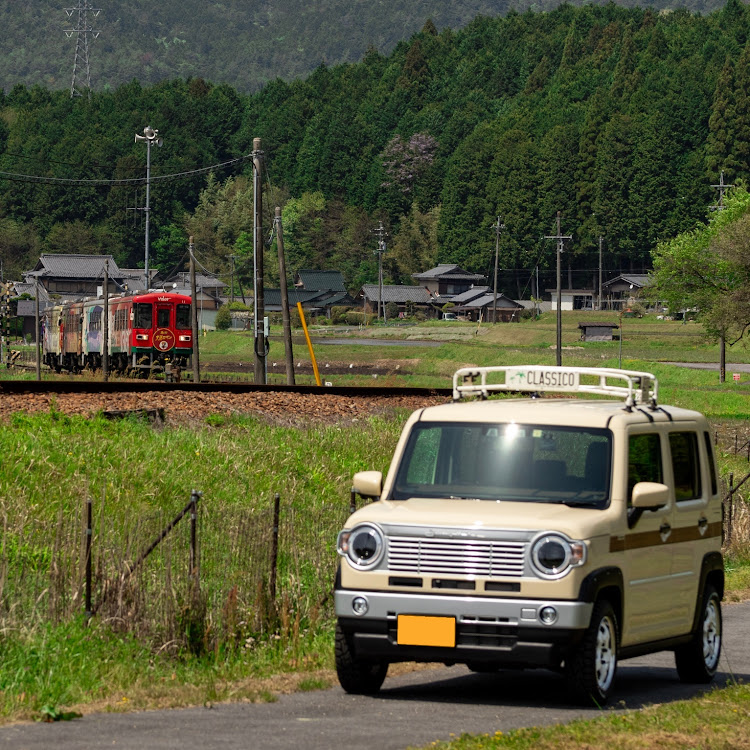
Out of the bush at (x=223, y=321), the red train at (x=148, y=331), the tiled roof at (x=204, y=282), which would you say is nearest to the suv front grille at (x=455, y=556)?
the red train at (x=148, y=331)

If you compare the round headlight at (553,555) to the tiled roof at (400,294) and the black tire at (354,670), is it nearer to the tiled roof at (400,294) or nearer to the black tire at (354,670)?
the black tire at (354,670)

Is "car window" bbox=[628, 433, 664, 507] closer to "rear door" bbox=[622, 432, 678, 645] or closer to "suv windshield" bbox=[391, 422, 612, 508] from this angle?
"rear door" bbox=[622, 432, 678, 645]

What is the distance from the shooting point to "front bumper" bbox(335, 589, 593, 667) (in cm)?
819

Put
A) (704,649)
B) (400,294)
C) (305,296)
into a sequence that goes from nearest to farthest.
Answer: (704,649)
(400,294)
(305,296)

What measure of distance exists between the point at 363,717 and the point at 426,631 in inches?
24.3

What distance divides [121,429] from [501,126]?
16528 cm

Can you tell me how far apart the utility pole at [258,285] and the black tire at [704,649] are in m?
25.6

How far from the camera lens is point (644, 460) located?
9484 millimetres

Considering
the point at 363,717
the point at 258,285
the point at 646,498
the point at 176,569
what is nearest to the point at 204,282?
the point at 258,285

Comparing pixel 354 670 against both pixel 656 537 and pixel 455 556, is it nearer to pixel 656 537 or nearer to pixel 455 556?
pixel 455 556

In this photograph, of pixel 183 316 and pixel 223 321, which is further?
pixel 223 321

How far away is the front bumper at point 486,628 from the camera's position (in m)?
8.19

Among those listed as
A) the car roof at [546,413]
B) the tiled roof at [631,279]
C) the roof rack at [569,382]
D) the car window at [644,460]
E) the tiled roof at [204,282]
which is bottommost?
the car window at [644,460]

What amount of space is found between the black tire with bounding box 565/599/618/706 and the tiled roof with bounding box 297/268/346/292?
134 meters
